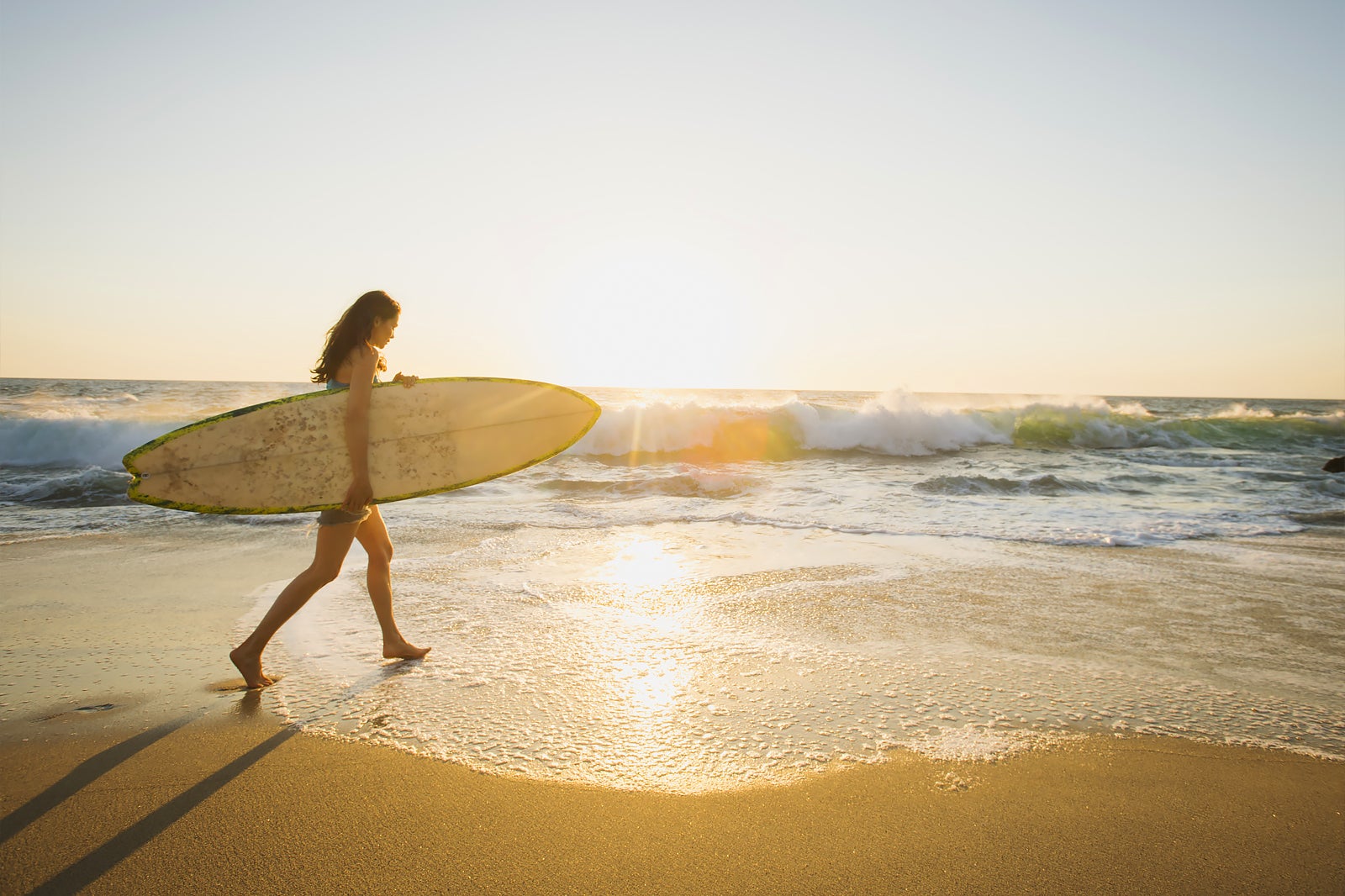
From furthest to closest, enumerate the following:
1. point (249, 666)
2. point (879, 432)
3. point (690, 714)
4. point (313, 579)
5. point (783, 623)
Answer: point (879, 432) → point (783, 623) → point (313, 579) → point (249, 666) → point (690, 714)

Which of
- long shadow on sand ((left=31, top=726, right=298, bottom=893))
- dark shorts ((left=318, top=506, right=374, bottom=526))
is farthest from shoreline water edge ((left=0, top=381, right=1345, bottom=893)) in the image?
dark shorts ((left=318, top=506, right=374, bottom=526))

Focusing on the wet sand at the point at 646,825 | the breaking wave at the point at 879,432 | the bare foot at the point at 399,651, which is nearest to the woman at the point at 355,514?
the bare foot at the point at 399,651

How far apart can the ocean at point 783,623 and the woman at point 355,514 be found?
7.2 inches

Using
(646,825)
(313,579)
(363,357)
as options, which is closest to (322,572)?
(313,579)

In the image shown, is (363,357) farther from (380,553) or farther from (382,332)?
(380,553)

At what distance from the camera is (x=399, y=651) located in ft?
10.0

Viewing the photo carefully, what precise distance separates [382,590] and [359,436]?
0.70 metres

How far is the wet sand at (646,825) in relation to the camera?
A: 1641mm

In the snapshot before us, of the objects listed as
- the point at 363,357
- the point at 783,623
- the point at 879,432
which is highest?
the point at 363,357

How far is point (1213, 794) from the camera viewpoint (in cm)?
205

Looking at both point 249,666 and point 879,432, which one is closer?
point 249,666

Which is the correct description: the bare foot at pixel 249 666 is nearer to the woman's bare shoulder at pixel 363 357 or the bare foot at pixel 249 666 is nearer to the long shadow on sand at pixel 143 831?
the long shadow on sand at pixel 143 831

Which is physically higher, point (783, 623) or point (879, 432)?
point (879, 432)

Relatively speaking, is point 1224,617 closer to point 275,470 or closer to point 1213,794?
point 1213,794
